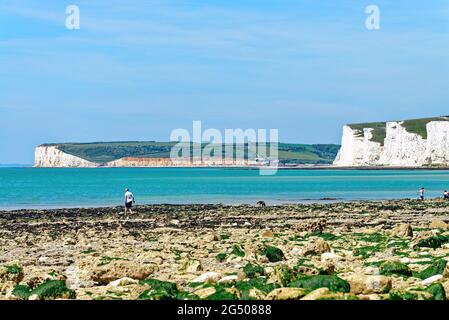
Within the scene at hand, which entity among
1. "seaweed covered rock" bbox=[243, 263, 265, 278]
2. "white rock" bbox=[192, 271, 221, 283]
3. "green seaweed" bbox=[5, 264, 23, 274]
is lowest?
"green seaweed" bbox=[5, 264, 23, 274]

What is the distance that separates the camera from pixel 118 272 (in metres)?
13.3

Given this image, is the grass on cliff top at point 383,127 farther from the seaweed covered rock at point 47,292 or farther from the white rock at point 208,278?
the seaweed covered rock at point 47,292

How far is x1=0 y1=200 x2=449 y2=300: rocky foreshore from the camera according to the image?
10828 mm

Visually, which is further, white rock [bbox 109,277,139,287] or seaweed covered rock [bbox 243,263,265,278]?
seaweed covered rock [bbox 243,263,265,278]

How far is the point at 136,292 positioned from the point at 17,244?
12687 millimetres

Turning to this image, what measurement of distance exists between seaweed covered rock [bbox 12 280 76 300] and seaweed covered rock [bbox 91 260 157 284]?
129 cm

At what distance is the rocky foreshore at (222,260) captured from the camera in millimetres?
10828

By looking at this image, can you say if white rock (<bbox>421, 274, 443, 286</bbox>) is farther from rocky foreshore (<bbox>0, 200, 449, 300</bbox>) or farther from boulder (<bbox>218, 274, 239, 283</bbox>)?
boulder (<bbox>218, 274, 239, 283</bbox>)

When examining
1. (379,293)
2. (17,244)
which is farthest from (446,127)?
(379,293)

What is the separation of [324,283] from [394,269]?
2.64 m

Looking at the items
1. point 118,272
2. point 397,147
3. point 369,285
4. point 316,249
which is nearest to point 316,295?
point 369,285

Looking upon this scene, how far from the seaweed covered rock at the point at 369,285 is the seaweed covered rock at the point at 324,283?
18cm

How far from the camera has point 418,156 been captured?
162875 millimetres

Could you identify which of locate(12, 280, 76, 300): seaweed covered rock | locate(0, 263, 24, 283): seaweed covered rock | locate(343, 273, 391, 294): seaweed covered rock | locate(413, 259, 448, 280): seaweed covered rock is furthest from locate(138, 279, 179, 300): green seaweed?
locate(413, 259, 448, 280): seaweed covered rock
